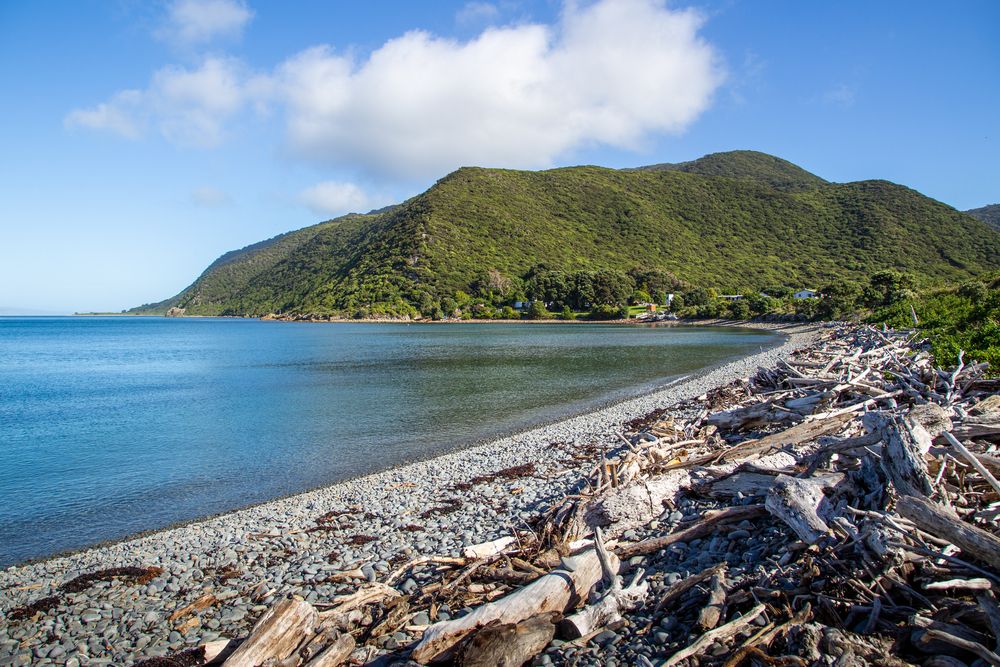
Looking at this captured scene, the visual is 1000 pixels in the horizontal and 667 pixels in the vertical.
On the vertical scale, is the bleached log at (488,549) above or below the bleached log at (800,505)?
below

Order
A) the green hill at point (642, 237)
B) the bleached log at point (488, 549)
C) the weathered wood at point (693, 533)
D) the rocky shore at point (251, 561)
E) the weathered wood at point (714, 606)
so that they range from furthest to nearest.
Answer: the green hill at point (642, 237), the bleached log at point (488, 549), the rocky shore at point (251, 561), the weathered wood at point (693, 533), the weathered wood at point (714, 606)

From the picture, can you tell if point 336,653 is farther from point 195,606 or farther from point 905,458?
point 905,458

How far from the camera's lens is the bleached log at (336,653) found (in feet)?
16.6

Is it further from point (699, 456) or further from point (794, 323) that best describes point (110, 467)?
point (794, 323)

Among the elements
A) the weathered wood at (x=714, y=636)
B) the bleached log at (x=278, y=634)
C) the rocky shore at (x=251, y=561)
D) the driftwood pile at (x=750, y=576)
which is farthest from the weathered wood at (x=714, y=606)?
the bleached log at (x=278, y=634)

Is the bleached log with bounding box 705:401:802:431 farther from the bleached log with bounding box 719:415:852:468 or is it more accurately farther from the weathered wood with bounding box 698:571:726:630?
the weathered wood with bounding box 698:571:726:630

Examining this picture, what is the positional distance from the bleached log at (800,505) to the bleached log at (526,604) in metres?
2.01

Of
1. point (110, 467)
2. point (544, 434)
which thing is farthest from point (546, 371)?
point (110, 467)

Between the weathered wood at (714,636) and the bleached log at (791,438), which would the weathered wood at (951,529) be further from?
the bleached log at (791,438)

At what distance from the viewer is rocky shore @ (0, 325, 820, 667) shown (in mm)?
6652

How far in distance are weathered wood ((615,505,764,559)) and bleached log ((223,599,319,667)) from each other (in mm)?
3522

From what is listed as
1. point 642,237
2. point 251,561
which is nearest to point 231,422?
point 251,561

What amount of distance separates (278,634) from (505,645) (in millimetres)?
2271

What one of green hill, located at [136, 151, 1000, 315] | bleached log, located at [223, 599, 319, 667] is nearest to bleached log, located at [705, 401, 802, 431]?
bleached log, located at [223, 599, 319, 667]
